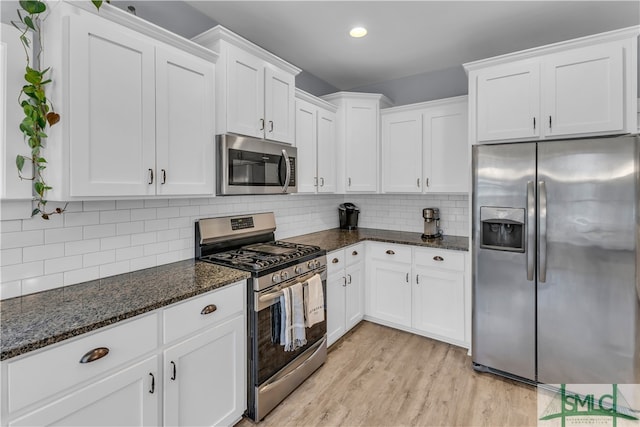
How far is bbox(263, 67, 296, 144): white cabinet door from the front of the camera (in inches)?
96.8

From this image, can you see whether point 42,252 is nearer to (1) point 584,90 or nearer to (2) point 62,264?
(2) point 62,264

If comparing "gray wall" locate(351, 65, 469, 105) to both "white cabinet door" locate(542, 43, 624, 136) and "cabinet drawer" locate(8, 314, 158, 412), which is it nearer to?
"white cabinet door" locate(542, 43, 624, 136)

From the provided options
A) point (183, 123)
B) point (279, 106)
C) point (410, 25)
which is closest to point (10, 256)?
point (183, 123)

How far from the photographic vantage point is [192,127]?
1.97 m

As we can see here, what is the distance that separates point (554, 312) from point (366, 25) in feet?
8.33

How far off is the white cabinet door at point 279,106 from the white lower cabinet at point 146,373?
1.23 m

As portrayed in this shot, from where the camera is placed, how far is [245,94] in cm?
228

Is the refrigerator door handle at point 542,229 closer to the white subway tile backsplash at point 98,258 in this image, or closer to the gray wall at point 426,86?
the gray wall at point 426,86

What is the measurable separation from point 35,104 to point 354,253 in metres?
2.53

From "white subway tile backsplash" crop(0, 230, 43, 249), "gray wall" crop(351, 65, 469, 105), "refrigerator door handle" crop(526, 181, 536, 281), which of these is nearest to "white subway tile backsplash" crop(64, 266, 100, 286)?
"white subway tile backsplash" crop(0, 230, 43, 249)

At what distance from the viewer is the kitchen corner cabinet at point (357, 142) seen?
3.48 m

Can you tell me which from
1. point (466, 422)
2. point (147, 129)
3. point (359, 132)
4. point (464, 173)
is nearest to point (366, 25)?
point (359, 132)

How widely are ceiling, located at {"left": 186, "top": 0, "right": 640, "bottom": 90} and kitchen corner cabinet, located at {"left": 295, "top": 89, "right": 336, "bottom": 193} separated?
1.58 ft

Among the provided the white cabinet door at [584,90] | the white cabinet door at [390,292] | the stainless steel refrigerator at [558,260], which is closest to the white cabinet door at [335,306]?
the white cabinet door at [390,292]
